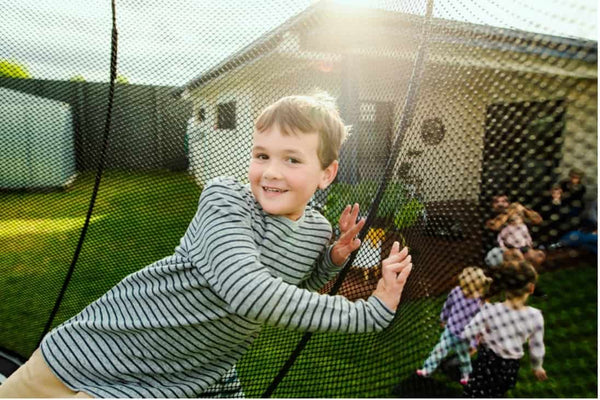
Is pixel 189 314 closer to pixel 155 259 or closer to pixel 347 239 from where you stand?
pixel 347 239

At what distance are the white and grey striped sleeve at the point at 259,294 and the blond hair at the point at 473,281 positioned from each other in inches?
8.3

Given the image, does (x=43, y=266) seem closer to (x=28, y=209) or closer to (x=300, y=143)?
(x=28, y=209)

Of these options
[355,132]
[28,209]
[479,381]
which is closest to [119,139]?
[28,209]

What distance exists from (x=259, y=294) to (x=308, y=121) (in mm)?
433

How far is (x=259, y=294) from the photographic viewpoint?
95 cm

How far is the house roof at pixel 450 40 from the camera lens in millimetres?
883

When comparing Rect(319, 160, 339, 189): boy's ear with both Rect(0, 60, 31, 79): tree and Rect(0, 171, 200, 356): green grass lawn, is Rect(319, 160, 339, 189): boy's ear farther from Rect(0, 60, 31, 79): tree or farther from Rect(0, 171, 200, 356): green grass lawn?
Rect(0, 60, 31, 79): tree

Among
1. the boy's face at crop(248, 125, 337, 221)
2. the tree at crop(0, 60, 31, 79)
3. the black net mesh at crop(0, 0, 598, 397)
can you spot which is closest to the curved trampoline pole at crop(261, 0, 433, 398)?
the black net mesh at crop(0, 0, 598, 397)

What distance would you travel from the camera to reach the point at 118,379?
1.17m

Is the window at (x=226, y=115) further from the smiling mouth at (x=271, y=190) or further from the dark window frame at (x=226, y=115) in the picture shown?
the smiling mouth at (x=271, y=190)

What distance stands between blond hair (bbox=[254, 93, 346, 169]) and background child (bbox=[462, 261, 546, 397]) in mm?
503

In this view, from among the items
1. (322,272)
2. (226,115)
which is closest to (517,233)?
(322,272)

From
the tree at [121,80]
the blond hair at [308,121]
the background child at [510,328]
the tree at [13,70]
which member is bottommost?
the background child at [510,328]

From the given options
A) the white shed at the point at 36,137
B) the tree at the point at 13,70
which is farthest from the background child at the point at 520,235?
the tree at the point at 13,70
